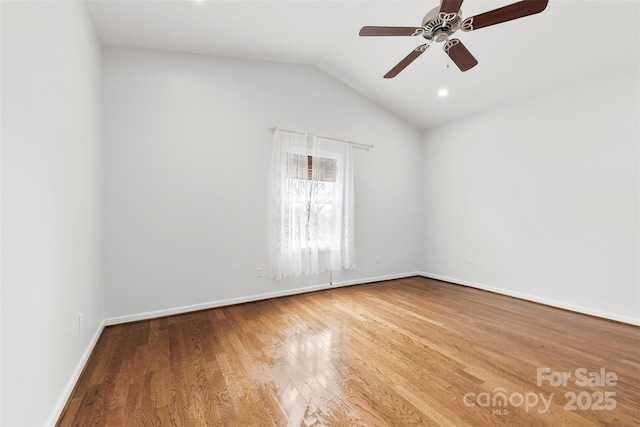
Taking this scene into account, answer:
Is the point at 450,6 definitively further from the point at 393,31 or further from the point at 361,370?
the point at 361,370

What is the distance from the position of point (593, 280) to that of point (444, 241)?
1977 mm

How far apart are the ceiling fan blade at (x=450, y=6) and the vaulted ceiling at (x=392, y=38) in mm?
1166

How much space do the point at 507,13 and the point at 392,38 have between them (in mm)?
1657

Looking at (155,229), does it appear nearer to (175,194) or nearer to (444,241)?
(175,194)

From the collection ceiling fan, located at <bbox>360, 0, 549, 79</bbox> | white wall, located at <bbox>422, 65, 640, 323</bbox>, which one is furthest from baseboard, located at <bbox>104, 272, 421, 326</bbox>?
ceiling fan, located at <bbox>360, 0, 549, 79</bbox>

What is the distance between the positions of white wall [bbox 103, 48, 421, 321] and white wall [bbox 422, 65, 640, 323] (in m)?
2.37

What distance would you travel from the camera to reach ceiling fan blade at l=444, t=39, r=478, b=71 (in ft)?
7.08

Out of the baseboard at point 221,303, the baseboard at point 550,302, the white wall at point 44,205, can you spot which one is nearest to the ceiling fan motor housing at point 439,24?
the white wall at point 44,205

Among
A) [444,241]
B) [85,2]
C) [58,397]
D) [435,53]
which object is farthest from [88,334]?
[444,241]

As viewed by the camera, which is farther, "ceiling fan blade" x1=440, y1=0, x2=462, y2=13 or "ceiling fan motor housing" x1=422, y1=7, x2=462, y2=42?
"ceiling fan motor housing" x1=422, y1=7, x2=462, y2=42

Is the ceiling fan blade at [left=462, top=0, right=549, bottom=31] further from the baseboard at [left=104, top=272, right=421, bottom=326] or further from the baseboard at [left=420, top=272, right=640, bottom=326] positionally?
the baseboard at [left=104, top=272, right=421, bottom=326]

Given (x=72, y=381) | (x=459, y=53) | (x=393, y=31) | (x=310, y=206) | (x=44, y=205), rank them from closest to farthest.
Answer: (x=44, y=205)
(x=72, y=381)
(x=393, y=31)
(x=459, y=53)
(x=310, y=206)

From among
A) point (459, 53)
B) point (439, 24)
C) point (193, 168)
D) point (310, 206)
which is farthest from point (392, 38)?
point (193, 168)

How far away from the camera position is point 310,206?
3891 millimetres
